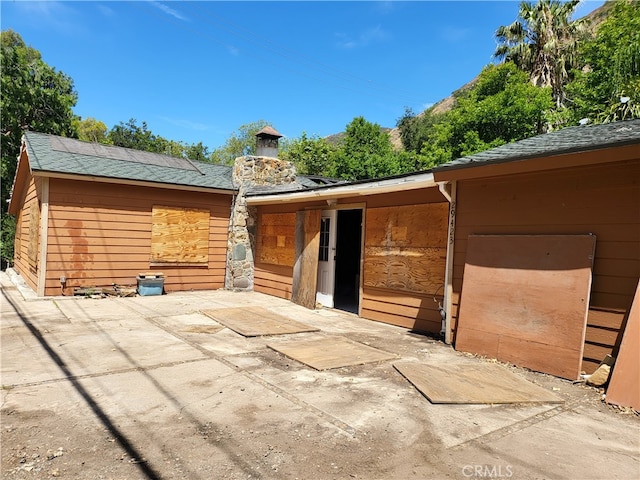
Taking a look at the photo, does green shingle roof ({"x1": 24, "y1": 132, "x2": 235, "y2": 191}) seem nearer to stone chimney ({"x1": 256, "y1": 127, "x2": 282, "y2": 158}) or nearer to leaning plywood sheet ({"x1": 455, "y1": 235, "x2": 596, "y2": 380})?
stone chimney ({"x1": 256, "y1": 127, "x2": 282, "y2": 158})

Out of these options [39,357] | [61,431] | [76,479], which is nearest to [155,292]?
[39,357]

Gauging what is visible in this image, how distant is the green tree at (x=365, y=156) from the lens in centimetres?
2317

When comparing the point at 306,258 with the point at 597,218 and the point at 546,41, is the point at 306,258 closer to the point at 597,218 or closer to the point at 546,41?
the point at 597,218

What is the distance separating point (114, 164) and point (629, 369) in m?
9.68

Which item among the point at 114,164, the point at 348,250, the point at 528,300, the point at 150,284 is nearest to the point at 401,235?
the point at 528,300

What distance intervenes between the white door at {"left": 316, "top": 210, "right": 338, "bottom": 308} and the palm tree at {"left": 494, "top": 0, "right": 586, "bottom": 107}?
1756 centimetres

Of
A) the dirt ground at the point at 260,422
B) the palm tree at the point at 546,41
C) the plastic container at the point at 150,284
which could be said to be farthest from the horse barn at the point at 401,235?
the palm tree at the point at 546,41

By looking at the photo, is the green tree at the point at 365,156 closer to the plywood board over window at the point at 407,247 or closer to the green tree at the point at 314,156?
the green tree at the point at 314,156

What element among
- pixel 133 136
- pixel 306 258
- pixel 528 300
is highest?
pixel 133 136

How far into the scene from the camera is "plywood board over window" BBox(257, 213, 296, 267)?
892cm

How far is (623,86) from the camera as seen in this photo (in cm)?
1132

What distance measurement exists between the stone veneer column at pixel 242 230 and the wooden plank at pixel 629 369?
7989mm

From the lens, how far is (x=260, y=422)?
9.06 feet

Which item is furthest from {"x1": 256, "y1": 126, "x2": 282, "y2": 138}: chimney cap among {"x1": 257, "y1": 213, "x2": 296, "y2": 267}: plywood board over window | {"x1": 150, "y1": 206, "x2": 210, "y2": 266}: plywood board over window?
{"x1": 150, "y1": 206, "x2": 210, "y2": 266}: plywood board over window
